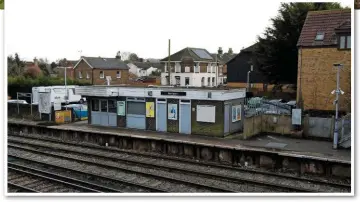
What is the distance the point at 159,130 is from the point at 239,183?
7928 mm

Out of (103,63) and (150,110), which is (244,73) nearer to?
(103,63)

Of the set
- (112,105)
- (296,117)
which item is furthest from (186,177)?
(112,105)

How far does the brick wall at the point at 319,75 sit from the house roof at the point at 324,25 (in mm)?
439

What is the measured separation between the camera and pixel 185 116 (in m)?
18.9

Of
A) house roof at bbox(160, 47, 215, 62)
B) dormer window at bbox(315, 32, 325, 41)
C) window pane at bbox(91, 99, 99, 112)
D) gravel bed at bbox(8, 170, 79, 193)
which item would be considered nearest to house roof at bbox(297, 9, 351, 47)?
dormer window at bbox(315, 32, 325, 41)

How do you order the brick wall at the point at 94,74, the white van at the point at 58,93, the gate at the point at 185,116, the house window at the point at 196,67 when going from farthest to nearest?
the house window at the point at 196,67 < the brick wall at the point at 94,74 < the white van at the point at 58,93 < the gate at the point at 185,116

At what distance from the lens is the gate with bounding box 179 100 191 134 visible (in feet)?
61.7

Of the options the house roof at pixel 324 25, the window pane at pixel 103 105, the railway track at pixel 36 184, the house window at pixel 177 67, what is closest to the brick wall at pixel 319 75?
the house roof at pixel 324 25

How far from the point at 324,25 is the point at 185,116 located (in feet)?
32.8

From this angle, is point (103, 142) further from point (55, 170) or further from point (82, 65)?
point (82, 65)

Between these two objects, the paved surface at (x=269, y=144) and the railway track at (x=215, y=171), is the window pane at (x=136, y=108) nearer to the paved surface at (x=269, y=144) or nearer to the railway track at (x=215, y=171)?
the paved surface at (x=269, y=144)

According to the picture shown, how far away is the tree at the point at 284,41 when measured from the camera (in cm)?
2939

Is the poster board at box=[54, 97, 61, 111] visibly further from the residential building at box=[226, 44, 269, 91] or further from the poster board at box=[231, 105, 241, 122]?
the residential building at box=[226, 44, 269, 91]

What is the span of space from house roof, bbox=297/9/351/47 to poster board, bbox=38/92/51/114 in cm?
1628
